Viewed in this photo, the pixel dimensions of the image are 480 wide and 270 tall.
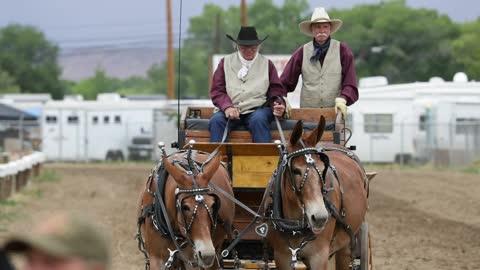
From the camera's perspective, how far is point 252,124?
9438 millimetres

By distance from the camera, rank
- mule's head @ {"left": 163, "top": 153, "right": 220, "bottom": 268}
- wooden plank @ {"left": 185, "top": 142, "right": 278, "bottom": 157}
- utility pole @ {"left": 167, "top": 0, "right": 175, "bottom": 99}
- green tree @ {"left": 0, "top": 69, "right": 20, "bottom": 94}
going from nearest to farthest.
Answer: mule's head @ {"left": 163, "top": 153, "right": 220, "bottom": 268}
wooden plank @ {"left": 185, "top": 142, "right": 278, "bottom": 157}
utility pole @ {"left": 167, "top": 0, "right": 175, "bottom": 99}
green tree @ {"left": 0, "top": 69, "right": 20, "bottom": 94}

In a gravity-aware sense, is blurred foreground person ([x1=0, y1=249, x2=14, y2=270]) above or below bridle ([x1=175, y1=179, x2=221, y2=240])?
above

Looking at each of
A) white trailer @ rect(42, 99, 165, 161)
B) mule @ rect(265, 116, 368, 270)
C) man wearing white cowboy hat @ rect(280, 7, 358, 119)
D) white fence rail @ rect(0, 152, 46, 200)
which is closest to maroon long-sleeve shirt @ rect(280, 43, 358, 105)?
man wearing white cowboy hat @ rect(280, 7, 358, 119)

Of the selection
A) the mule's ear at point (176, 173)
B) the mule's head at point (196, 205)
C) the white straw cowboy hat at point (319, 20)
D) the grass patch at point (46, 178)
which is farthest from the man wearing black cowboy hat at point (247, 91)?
the grass patch at point (46, 178)

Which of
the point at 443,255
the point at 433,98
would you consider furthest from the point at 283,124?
the point at 433,98

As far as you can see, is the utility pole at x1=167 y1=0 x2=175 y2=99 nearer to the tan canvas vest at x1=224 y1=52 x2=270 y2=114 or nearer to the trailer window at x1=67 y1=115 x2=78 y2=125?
the trailer window at x1=67 y1=115 x2=78 y2=125

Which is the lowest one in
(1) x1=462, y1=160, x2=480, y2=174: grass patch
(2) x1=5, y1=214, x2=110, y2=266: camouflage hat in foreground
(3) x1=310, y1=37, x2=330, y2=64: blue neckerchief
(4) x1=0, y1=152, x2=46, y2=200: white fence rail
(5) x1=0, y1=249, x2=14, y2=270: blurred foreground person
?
(1) x1=462, y1=160, x2=480, y2=174: grass patch

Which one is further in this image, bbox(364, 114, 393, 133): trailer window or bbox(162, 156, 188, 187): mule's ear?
bbox(364, 114, 393, 133): trailer window

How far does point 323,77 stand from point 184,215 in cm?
309

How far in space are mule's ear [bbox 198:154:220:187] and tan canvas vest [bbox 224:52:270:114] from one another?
5.80 ft

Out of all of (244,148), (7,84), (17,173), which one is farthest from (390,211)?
(7,84)

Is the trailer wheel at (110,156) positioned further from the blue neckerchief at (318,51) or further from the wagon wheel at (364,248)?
the wagon wheel at (364,248)

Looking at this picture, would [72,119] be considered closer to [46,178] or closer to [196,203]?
[46,178]

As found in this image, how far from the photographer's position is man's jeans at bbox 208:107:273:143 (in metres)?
9.40
